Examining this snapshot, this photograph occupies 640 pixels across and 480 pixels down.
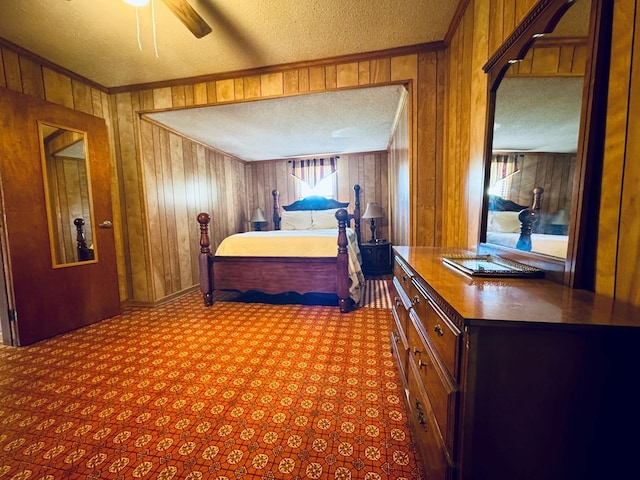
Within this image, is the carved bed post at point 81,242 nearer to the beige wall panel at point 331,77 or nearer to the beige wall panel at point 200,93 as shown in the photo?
the beige wall panel at point 200,93

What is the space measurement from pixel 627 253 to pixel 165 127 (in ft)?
13.7

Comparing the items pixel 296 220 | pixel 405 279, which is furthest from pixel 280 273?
pixel 296 220

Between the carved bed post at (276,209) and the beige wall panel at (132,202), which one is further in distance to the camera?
the carved bed post at (276,209)

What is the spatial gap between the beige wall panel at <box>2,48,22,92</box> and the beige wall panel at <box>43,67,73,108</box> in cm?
19

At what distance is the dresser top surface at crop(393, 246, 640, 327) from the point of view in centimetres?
57

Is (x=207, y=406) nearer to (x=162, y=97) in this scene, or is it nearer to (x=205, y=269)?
(x=205, y=269)

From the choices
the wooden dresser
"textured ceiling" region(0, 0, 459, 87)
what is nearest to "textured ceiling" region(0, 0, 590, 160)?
"textured ceiling" region(0, 0, 459, 87)

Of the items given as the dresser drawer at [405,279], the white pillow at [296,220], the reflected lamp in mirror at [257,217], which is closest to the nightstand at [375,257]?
the white pillow at [296,220]

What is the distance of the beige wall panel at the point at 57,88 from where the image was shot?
7.82 ft

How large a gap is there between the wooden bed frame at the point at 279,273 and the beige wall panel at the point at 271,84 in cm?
130

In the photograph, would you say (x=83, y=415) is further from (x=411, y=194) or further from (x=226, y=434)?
(x=411, y=194)

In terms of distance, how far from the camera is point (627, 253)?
683 mm

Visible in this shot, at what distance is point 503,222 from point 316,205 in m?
4.13

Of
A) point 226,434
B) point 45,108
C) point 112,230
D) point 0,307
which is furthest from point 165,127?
point 226,434
